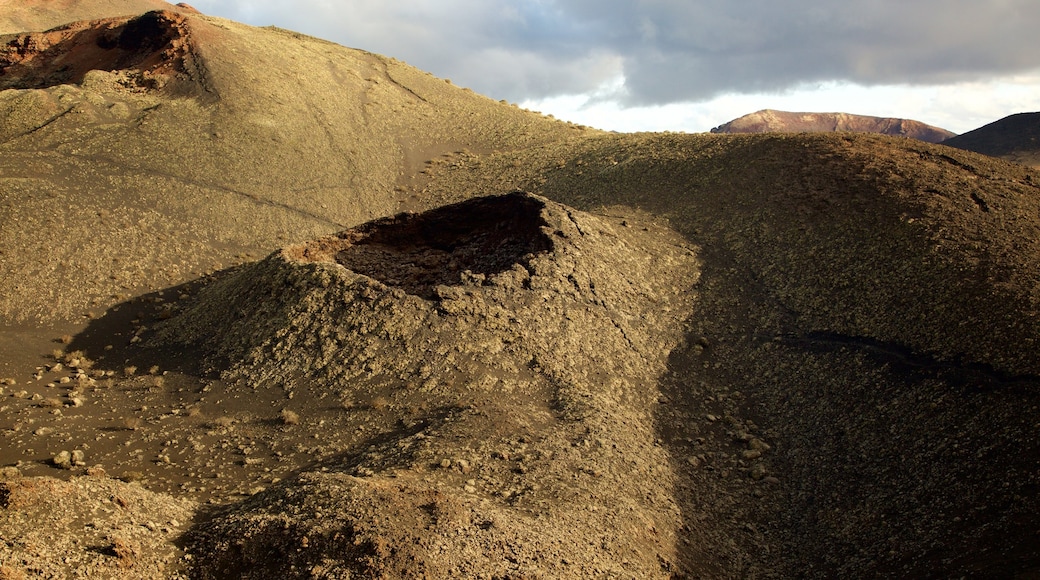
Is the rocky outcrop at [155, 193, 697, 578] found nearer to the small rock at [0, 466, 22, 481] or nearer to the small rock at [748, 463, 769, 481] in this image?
the small rock at [748, 463, 769, 481]

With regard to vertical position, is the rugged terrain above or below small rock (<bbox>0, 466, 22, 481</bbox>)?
above

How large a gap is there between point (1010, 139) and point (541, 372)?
5619 cm

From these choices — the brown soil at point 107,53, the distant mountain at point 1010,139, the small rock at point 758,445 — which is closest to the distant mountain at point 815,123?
the distant mountain at point 1010,139

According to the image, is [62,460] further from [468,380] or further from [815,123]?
[815,123]

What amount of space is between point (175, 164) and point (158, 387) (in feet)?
42.0

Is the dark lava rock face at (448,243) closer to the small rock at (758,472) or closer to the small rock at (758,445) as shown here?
the small rock at (758,445)

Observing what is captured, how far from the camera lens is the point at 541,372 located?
1153 cm

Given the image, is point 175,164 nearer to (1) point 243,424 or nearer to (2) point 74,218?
(2) point 74,218

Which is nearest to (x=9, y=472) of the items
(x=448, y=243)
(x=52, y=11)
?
(x=448, y=243)

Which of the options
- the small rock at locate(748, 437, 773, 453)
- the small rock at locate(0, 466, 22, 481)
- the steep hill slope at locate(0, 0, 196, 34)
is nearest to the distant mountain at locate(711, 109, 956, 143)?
the steep hill slope at locate(0, 0, 196, 34)

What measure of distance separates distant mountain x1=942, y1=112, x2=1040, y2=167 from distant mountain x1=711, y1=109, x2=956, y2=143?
43005 mm

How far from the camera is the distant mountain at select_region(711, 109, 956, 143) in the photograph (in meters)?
98.6

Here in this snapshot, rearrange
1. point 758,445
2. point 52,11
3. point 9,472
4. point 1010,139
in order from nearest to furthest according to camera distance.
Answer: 1. point 9,472
2. point 758,445
3. point 52,11
4. point 1010,139

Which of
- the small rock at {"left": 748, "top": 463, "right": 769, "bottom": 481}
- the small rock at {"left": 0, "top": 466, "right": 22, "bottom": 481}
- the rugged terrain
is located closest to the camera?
the rugged terrain
